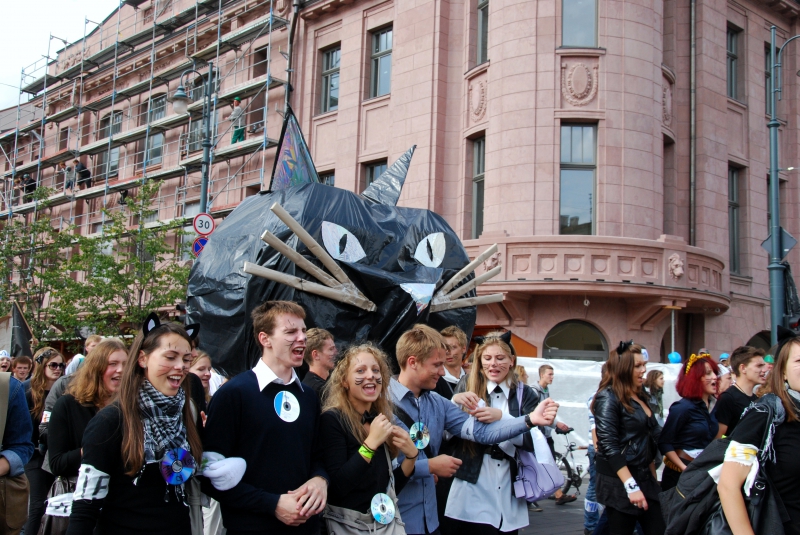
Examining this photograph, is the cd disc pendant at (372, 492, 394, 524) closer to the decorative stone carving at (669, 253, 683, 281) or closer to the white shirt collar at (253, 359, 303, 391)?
the white shirt collar at (253, 359, 303, 391)

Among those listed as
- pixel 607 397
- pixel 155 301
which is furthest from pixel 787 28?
pixel 607 397

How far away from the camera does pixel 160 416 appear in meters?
3.65

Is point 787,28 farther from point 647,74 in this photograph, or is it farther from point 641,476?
point 641,476

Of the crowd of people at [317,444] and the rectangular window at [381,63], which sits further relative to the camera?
the rectangular window at [381,63]

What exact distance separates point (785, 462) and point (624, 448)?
2.41 meters

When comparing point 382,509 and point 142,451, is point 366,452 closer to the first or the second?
point 382,509

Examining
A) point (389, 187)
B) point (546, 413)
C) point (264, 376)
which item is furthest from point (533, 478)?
point (389, 187)

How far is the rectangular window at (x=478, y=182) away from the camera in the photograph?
61.8ft

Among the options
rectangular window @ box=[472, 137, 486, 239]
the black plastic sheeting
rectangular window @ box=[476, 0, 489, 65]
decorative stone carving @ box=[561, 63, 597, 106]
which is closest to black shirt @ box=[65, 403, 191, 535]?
the black plastic sheeting

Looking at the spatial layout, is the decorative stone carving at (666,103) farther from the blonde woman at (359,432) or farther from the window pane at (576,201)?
the blonde woman at (359,432)

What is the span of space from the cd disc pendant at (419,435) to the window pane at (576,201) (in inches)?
514

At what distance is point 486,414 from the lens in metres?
4.90

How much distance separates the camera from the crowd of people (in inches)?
138

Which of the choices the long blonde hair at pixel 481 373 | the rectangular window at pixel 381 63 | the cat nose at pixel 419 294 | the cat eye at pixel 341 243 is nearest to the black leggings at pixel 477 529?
the long blonde hair at pixel 481 373
